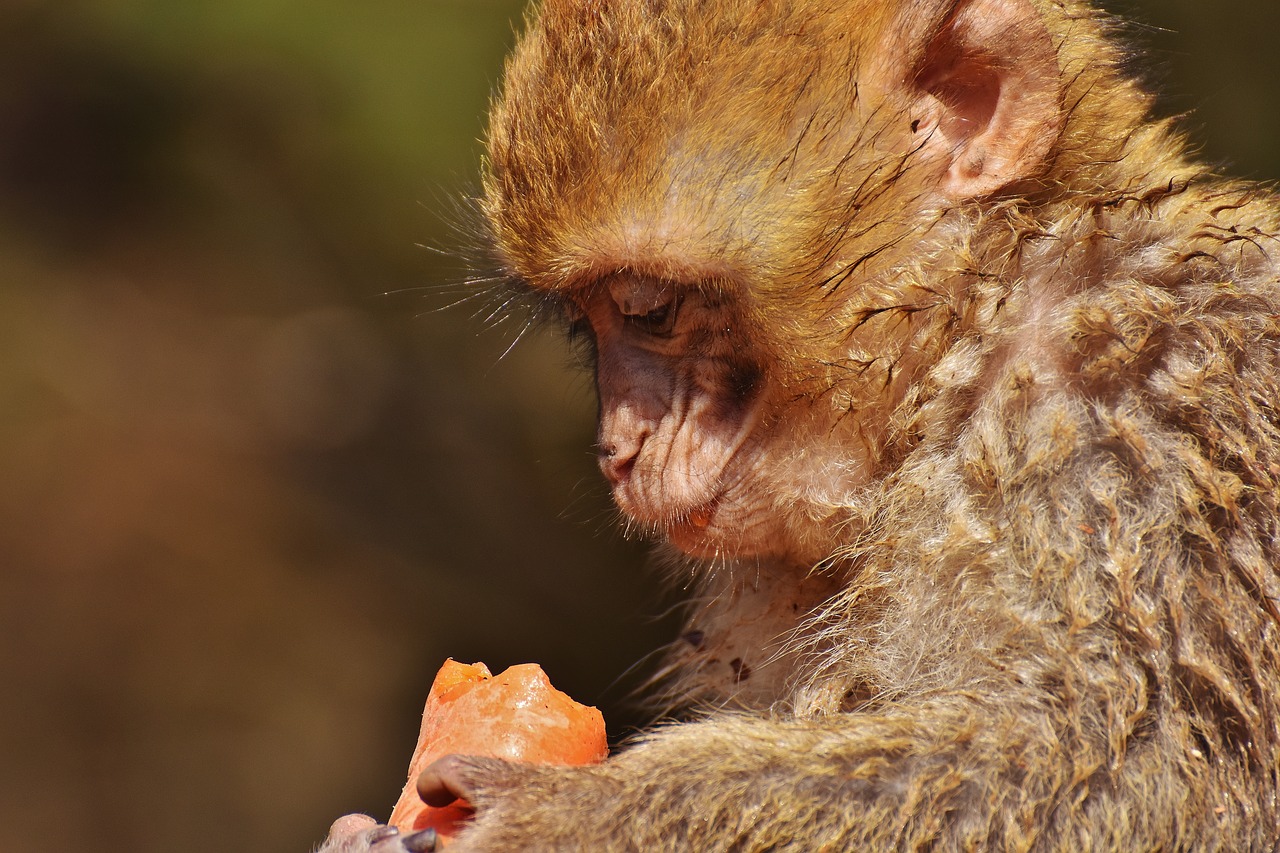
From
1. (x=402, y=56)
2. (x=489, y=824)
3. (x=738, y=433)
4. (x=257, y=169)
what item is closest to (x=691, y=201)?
(x=738, y=433)

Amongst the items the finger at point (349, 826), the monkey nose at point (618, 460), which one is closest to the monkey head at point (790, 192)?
the monkey nose at point (618, 460)

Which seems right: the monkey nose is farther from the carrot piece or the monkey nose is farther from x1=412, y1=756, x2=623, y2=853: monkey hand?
x1=412, y1=756, x2=623, y2=853: monkey hand

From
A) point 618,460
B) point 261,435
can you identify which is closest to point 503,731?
point 618,460

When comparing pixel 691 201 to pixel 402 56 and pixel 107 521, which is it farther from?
pixel 107 521

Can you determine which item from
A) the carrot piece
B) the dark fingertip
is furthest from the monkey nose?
the dark fingertip

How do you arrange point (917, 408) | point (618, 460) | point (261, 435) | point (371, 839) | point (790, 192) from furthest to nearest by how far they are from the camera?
point (261, 435), point (618, 460), point (790, 192), point (917, 408), point (371, 839)

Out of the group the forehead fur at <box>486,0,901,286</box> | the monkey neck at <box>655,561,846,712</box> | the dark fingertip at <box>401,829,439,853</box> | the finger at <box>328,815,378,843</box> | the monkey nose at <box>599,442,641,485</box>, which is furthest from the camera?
the monkey neck at <box>655,561,846,712</box>

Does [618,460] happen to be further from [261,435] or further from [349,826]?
[261,435]
